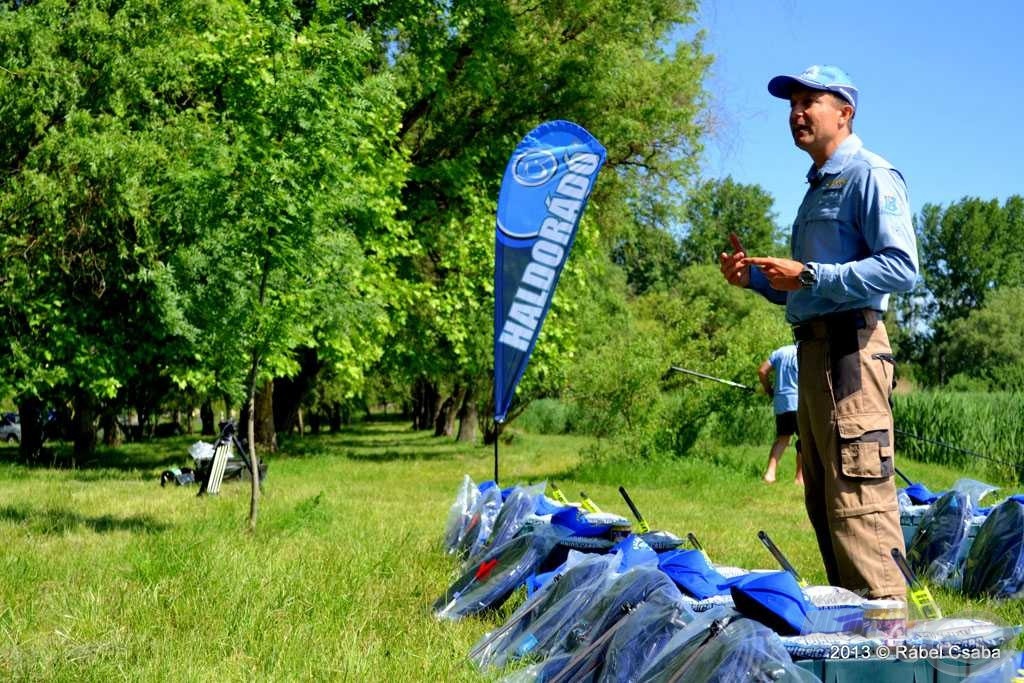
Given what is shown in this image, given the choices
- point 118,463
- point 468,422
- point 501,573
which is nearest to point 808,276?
point 501,573

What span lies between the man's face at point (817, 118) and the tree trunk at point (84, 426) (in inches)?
794

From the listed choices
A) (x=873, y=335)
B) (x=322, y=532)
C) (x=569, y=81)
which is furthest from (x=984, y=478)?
(x=873, y=335)

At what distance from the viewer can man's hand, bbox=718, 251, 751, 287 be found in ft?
13.4

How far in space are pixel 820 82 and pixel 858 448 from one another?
1412mm

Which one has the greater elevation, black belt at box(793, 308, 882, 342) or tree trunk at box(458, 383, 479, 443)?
black belt at box(793, 308, 882, 342)

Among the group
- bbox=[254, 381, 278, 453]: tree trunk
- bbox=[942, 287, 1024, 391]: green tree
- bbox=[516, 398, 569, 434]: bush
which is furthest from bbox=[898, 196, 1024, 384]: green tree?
bbox=[254, 381, 278, 453]: tree trunk

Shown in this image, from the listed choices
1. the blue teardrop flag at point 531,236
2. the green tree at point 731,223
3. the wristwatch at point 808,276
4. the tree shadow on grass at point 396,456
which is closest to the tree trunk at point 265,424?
the tree shadow on grass at point 396,456

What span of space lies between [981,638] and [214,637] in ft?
10.2

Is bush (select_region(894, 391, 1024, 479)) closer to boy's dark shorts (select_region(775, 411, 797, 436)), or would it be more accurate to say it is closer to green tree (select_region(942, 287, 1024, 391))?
boy's dark shorts (select_region(775, 411, 797, 436))

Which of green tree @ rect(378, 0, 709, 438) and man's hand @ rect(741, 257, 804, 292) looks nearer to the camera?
man's hand @ rect(741, 257, 804, 292)

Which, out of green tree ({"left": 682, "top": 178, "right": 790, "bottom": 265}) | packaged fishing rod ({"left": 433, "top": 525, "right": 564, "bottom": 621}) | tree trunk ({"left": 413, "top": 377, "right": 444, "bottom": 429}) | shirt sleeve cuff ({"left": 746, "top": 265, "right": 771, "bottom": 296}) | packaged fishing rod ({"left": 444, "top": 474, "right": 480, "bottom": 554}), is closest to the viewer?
shirt sleeve cuff ({"left": 746, "top": 265, "right": 771, "bottom": 296})

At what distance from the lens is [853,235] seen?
393cm

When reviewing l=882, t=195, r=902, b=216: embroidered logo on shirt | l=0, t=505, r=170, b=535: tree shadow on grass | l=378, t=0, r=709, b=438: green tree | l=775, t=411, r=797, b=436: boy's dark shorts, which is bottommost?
l=0, t=505, r=170, b=535: tree shadow on grass

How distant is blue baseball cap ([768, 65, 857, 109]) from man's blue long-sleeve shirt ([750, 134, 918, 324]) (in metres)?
0.19
